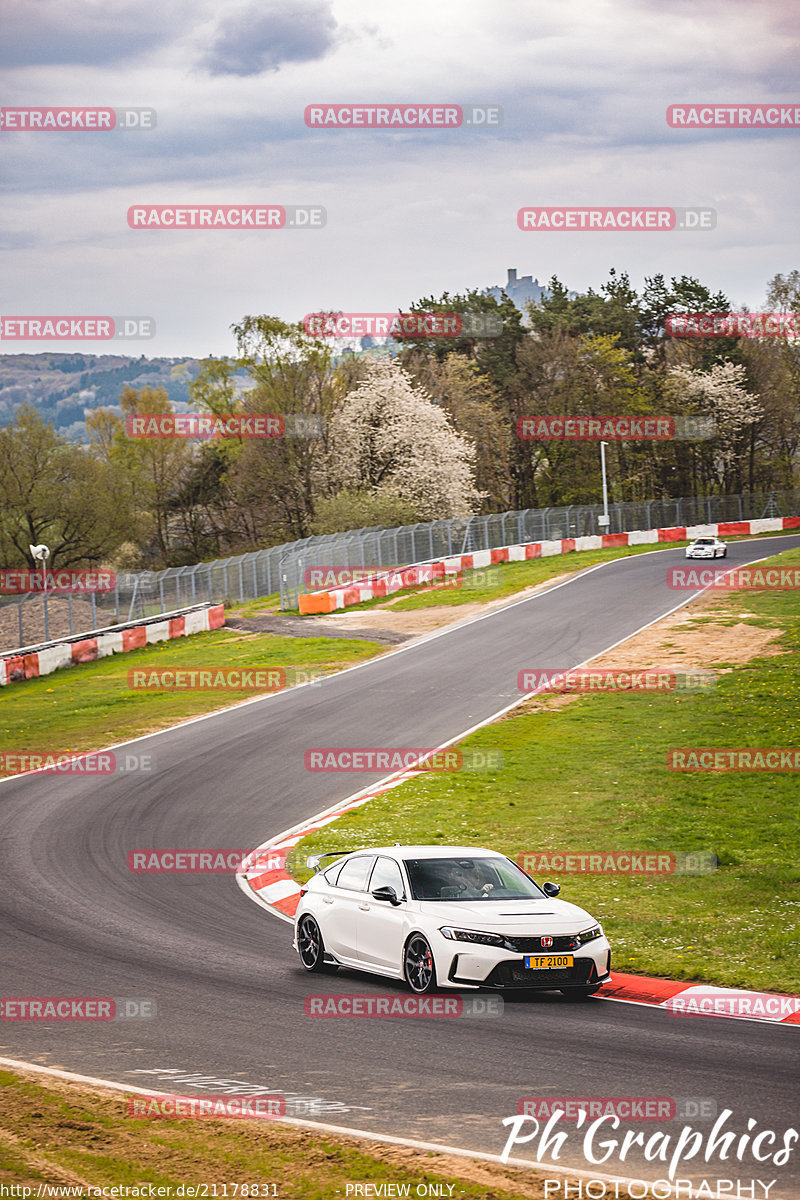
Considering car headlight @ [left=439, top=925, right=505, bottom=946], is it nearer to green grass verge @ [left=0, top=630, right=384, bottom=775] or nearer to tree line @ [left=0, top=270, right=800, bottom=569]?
green grass verge @ [left=0, top=630, right=384, bottom=775]

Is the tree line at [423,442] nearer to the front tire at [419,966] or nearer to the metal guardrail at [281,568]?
the metal guardrail at [281,568]

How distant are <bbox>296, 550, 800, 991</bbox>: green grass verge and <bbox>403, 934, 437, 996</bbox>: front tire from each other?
7.66 ft

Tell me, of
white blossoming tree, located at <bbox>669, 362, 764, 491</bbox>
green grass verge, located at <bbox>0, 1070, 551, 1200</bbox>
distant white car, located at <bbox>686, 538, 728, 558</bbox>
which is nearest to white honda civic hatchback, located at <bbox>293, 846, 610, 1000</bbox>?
green grass verge, located at <bbox>0, 1070, 551, 1200</bbox>

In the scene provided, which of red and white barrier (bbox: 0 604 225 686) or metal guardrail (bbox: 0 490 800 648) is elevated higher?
metal guardrail (bbox: 0 490 800 648)

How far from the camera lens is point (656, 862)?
653 inches

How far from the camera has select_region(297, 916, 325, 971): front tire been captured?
13.0 metres

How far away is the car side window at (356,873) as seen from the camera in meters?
12.9

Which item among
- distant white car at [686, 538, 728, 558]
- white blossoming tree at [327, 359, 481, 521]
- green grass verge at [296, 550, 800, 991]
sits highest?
white blossoming tree at [327, 359, 481, 521]

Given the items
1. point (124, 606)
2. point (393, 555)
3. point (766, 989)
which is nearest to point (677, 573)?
point (393, 555)

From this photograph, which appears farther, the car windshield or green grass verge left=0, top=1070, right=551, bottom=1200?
the car windshield

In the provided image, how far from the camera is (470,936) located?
37.3 feet

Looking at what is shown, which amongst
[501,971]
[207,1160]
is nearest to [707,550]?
[501,971]

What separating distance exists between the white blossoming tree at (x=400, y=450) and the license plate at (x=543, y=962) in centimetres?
5985

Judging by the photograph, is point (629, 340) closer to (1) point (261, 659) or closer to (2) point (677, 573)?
(2) point (677, 573)
